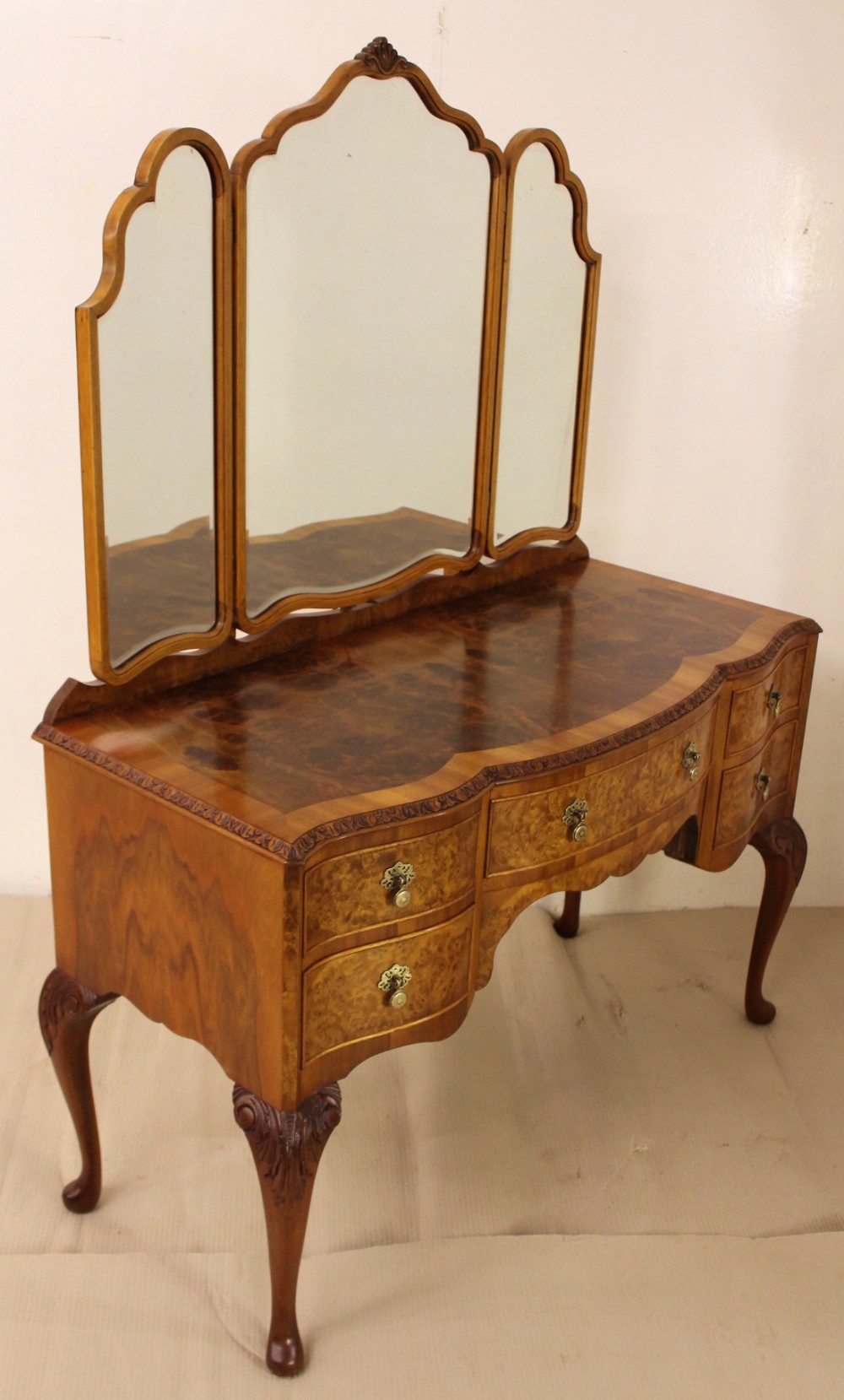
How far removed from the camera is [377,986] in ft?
5.19

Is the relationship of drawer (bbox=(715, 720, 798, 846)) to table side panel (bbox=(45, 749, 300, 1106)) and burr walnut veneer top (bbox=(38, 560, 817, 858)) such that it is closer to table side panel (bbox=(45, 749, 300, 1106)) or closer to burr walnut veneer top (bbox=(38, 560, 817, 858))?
burr walnut veneer top (bbox=(38, 560, 817, 858))

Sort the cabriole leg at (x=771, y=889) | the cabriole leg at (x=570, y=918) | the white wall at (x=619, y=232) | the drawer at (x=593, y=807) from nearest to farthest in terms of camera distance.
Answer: the drawer at (x=593, y=807) → the white wall at (x=619, y=232) → the cabriole leg at (x=771, y=889) → the cabriole leg at (x=570, y=918)

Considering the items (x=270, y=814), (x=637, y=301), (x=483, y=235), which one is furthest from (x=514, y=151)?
(x=270, y=814)

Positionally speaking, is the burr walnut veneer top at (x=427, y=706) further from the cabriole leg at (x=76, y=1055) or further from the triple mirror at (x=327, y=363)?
the cabriole leg at (x=76, y=1055)

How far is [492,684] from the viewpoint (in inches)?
73.6

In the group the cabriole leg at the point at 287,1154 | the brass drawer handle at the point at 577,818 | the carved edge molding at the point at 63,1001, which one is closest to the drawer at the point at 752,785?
the brass drawer handle at the point at 577,818

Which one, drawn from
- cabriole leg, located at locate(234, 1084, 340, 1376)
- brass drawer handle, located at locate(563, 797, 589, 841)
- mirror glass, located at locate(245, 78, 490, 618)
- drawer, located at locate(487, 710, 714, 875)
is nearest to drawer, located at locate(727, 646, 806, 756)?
drawer, located at locate(487, 710, 714, 875)

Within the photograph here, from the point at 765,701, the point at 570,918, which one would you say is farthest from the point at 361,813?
the point at 570,918

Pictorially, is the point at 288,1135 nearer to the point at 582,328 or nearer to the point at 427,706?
the point at 427,706

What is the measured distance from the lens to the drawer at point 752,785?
212 cm

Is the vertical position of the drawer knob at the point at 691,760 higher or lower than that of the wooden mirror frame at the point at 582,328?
lower

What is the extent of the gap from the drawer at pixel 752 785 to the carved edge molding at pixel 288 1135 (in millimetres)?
826

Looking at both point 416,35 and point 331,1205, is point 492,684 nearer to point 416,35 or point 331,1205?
point 331,1205

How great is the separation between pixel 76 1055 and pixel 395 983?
1.76ft
